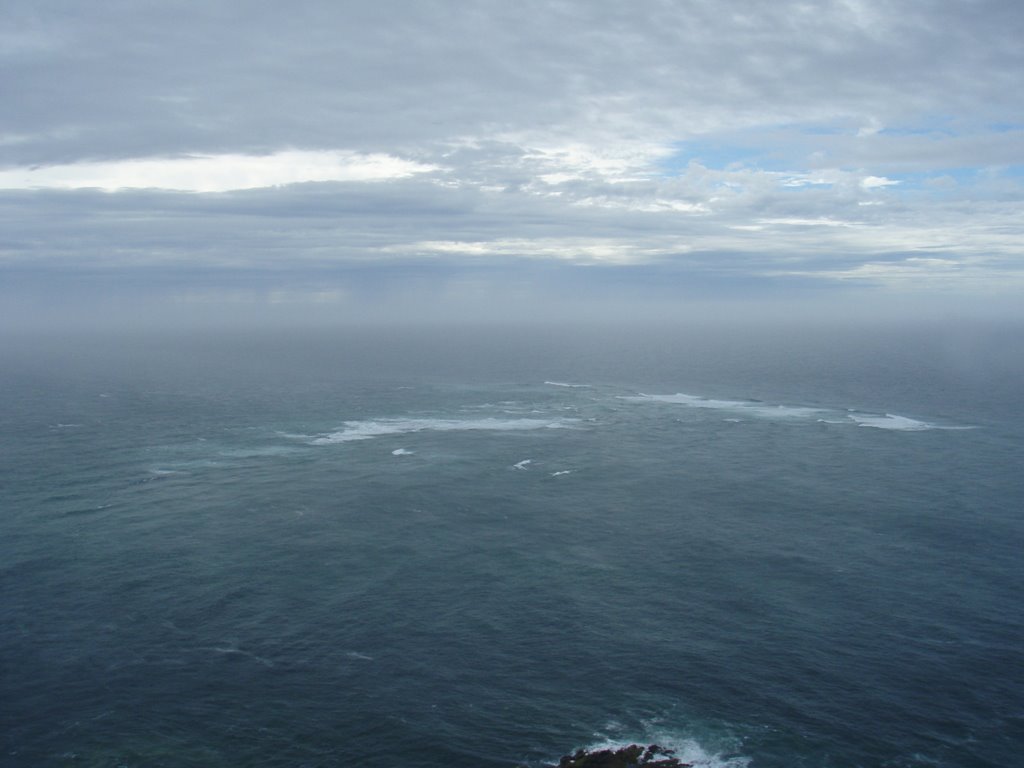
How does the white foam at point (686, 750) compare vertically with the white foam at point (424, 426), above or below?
below

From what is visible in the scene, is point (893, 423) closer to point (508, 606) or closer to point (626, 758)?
point (508, 606)

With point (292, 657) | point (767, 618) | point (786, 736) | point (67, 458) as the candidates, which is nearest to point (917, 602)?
point (767, 618)

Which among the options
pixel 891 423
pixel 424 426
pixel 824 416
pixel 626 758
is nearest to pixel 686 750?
pixel 626 758

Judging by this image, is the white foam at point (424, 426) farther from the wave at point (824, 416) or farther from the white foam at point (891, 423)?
the white foam at point (891, 423)

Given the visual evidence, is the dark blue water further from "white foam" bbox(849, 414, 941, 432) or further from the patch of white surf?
"white foam" bbox(849, 414, 941, 432)

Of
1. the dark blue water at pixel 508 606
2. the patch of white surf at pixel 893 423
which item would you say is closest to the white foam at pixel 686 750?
the dark blue water at pixel 508 606

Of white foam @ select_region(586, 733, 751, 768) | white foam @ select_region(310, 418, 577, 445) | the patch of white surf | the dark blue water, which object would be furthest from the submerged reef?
the patch of white surf

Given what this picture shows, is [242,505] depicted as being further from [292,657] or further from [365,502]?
[292,657]
